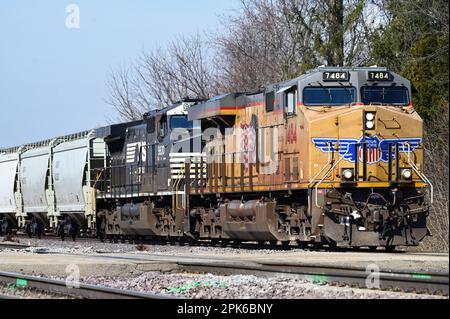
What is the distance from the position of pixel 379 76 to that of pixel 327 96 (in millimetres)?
1229

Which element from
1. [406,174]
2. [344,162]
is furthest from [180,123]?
[406,174]

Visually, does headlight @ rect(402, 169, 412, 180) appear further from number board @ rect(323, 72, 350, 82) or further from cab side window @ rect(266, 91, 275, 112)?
cab side window @ rect(266, 91, 275, 112)

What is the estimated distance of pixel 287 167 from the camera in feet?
69.8

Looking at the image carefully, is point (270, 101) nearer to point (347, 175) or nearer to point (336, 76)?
point (336, 76)

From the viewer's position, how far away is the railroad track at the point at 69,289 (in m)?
11.6

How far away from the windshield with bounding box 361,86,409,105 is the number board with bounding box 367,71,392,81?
182 millimetres

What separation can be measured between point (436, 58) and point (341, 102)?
692 centimetres

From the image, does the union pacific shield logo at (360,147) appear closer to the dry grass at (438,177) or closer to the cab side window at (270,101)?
the dry grass at (438,177)

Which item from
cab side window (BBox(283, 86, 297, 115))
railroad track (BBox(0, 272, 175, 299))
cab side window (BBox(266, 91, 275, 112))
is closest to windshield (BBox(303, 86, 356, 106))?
cab side window (BBox(283, 86, 297, 115))

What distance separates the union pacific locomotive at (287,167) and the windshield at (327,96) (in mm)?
22

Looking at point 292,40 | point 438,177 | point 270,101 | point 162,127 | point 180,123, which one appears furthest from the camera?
point 292,40

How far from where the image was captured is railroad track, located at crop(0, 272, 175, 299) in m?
11.6
